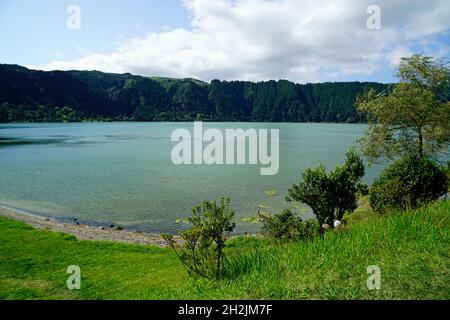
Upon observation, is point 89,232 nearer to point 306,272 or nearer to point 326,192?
point 326,192

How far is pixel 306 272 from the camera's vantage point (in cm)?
1140

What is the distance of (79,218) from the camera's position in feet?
137

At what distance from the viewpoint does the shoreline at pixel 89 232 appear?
1248 inches

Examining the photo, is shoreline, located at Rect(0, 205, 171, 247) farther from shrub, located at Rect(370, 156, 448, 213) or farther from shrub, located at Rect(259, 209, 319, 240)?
shrub, located at Rect(370, 156, 448, 213)

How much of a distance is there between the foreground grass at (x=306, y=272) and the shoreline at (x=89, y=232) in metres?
9.24

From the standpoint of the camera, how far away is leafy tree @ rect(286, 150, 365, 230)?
24438 mm

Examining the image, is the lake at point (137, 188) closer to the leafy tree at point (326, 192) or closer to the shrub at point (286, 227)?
the leafy tree at point (326, 192)

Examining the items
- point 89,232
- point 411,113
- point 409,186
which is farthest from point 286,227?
point 89,232

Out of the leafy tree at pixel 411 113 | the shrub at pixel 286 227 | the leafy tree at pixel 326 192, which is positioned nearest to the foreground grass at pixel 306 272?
the shrub at pixel 286 227

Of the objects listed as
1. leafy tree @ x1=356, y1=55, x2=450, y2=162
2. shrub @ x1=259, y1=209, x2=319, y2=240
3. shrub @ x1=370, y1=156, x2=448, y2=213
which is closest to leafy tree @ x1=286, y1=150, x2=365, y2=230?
shrub @ x1=259, y1=209, x2=319, y2=240

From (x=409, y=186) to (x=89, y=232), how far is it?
94.0 ft

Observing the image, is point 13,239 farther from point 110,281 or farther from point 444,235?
point 444,235

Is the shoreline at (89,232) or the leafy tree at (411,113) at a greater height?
the leafy tree at (411,113)
